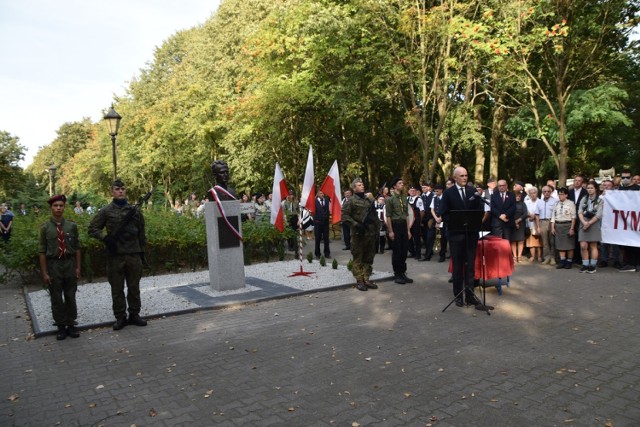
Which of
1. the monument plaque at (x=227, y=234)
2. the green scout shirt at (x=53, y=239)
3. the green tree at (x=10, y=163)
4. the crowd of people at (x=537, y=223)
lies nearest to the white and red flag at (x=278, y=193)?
the monument plaque at (x=227, y=234)

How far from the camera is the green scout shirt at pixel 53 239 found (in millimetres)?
7391

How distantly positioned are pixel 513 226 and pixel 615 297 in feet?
15.3

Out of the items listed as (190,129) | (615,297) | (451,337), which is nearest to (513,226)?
(615,297)

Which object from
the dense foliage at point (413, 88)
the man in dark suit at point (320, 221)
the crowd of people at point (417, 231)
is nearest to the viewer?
the crowd of people at point (417, 231)

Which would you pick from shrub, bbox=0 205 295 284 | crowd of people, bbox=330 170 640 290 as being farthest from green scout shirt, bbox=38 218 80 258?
crowd of people, bbox=330 170 640 290

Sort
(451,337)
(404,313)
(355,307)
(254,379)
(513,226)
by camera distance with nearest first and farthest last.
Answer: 1. (254,379)
2. (451,337)
3. (404,313)
4. (355,307)
5. (513,226)

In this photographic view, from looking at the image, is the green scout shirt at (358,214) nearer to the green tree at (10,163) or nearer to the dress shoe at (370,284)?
the dress shoe at (370,284)

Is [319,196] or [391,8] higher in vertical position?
[391,8]

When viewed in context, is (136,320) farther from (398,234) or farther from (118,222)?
(398,234)

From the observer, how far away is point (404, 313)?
8.30 metres

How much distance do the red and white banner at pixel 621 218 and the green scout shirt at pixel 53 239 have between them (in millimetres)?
10940

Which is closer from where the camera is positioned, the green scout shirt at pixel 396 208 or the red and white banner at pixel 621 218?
the red and white banner at pixel 621 218

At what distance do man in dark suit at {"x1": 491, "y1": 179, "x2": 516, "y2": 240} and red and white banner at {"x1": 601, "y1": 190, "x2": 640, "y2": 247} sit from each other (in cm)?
210

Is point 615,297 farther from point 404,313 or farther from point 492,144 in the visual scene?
point 492,144
